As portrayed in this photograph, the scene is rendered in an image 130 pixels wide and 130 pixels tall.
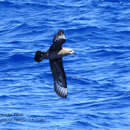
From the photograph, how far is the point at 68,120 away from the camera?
15.1 m

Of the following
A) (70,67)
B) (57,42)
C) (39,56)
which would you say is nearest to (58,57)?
(57,42)

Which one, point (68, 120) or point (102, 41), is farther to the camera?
point (102, 41)

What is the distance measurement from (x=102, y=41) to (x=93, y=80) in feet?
9.02

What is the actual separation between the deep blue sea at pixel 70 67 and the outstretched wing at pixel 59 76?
2.30m

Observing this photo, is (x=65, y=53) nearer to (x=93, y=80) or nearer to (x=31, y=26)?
(x=93, y=80)

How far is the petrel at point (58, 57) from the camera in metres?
11.5

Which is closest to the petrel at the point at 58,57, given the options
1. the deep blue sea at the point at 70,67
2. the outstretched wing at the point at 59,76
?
the outstretched wing at the point at 59,76

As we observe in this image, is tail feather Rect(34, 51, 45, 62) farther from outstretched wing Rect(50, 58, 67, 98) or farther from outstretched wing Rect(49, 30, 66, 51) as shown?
outstretched wing Rect(50, 58, 67, 98)

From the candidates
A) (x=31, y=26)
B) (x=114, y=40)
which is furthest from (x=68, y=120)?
(x=31, y=26)

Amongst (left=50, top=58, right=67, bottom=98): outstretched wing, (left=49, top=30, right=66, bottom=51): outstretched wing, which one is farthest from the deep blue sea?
(left=49, top=30, right=66, bottom=51): outstretched wing

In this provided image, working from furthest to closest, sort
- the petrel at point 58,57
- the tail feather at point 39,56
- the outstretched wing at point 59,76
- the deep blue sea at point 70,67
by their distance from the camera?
the deep blue sea at point 70,67 < the outstretched wing at point 59,76 < the petrel at point 58,57 < the tail feather at point 39,56

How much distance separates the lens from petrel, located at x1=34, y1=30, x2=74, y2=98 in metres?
11.5

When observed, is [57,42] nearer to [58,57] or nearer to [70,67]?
[58,57]

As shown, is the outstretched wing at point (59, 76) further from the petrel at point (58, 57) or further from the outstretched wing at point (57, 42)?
the outstretched wing at point (57, 42)
